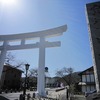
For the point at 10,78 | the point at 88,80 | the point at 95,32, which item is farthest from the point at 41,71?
the point at 10,78

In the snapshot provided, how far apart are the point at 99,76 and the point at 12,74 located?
118 ft

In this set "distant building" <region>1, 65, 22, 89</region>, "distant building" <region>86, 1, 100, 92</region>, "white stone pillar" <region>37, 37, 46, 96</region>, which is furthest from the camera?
"distant building" <region>1, 65, 22, 89</region>

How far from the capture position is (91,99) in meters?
3.77

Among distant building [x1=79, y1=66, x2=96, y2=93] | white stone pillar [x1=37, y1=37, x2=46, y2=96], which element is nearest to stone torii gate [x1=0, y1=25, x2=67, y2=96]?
white stone pillar [x1=37, y1=37, x2=46, y2=96]

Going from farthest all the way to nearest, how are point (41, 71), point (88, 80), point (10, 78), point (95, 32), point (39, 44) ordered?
point (10, 78) → point (88, 80) → point (39, 44) → point (41, 71) → point (95, 32)

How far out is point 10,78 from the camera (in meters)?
36.6

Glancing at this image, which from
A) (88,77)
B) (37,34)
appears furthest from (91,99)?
(88,77)

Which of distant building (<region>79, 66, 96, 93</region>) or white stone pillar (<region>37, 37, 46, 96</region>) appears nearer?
white stone pillar (<region>37, 37, 46, 96</region>)

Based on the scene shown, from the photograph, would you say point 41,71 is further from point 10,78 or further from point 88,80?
point 10,78

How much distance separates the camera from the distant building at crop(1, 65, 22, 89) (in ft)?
112

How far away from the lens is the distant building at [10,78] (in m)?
34.1

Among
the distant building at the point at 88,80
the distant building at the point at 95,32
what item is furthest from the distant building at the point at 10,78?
the distant building at the point at 95,32

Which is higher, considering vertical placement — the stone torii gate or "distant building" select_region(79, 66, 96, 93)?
the stone torii gate

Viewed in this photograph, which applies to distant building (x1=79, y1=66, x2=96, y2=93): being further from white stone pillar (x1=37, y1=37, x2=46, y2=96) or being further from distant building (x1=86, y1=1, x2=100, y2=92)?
distant building (x1=86, y1=1, x2=100, y2=92)
